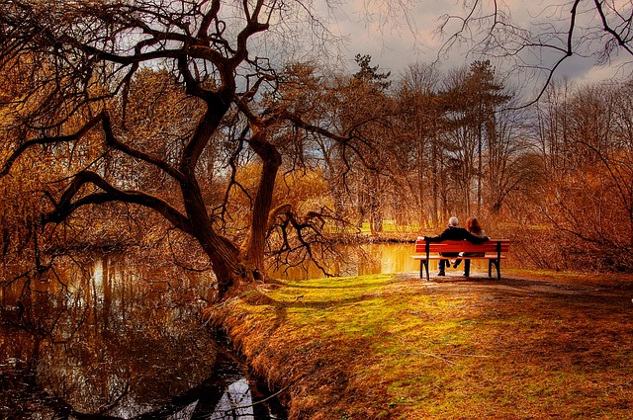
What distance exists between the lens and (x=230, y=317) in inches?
392

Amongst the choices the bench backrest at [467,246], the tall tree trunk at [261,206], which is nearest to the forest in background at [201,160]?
the tall tree trunk at [261,206]

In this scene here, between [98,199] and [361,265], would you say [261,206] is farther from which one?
[361,265]

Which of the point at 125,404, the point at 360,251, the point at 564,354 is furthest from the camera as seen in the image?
the point at 360,251

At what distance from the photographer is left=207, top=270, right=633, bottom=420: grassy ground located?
4.47 metres

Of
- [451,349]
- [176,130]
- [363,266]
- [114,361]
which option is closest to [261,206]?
[176,130]

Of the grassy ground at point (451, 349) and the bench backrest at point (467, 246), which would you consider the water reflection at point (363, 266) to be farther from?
the grassy ground at point (451, 349)

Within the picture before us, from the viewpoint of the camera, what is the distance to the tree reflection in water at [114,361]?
640cm

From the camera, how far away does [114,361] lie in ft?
26.7

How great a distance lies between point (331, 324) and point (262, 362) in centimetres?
118

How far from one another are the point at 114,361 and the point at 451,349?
536cm

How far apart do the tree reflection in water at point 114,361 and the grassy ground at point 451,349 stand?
0.71 m

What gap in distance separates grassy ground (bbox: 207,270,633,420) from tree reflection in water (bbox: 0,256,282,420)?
0.71m

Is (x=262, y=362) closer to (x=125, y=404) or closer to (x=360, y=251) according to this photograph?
(x=125, y=404)

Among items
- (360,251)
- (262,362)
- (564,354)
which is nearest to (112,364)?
(262,362)
